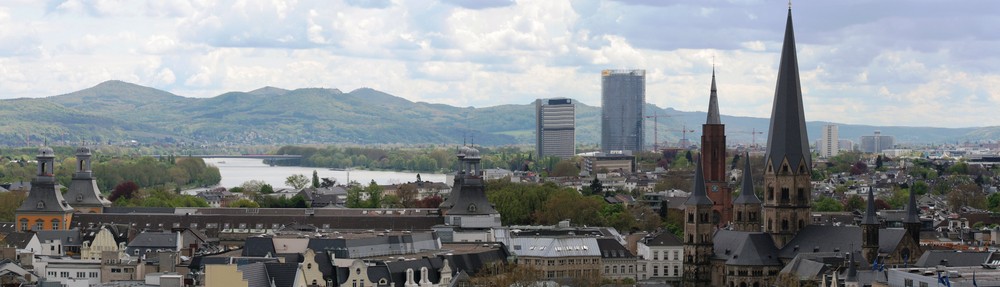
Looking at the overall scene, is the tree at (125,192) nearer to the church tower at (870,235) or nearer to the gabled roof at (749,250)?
the gabled roof at (749,250)

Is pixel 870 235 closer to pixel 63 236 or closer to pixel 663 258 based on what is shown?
pixel 663 258

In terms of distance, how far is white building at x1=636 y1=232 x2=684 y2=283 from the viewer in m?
116

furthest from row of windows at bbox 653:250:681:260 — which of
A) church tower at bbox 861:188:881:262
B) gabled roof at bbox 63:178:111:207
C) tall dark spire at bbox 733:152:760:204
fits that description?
gabled roof at bbox 63:178:111:207

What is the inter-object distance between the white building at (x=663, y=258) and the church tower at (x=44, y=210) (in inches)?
1640

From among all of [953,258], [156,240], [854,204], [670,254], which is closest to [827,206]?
[854,204]

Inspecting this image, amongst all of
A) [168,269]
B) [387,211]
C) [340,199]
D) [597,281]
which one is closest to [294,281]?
[168,269]

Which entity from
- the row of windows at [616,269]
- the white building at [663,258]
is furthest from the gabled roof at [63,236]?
the white building at [663,258]

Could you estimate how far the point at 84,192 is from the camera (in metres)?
137

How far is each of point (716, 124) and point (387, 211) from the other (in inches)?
1041

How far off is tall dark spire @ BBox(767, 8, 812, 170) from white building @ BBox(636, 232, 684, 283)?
33.0ft

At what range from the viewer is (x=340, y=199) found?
189125 mm

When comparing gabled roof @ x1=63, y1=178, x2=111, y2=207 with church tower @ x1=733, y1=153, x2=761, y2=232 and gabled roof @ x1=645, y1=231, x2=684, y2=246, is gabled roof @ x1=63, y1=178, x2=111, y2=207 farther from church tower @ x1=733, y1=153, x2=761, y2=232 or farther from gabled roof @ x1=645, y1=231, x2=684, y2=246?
church tower @ x1=733, y1=153, x2=761, y2=232

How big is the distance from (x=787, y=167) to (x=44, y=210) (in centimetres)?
5342

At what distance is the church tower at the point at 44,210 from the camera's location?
128 metres
